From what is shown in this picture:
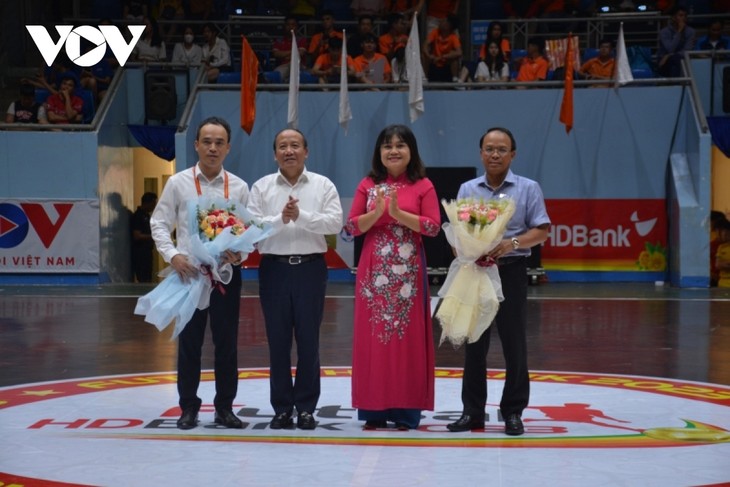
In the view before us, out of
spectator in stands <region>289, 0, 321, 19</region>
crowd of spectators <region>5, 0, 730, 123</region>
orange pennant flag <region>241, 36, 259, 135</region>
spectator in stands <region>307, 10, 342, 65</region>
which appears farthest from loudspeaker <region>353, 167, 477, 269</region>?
spectator in stands <region>289, 0, 321, 19</region>

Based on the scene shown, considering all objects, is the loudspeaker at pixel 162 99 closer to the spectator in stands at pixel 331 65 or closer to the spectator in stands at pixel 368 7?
the spectator in stands at pixel 331 65

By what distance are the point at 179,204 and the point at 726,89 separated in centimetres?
1210

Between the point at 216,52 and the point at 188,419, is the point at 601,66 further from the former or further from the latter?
the point at 188,419

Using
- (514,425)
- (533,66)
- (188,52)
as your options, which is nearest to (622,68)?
(533,66)

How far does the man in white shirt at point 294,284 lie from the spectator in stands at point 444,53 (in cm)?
1112

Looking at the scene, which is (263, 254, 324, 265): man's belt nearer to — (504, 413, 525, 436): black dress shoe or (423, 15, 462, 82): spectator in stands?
(504, 413, 525, 436): black dress shoe

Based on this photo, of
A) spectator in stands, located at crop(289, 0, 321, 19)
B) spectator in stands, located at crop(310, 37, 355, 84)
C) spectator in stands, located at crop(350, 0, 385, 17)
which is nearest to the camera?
spectator in stands, located at crop(310, 37, 355, 84)

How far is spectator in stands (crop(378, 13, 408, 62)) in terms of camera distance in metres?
17.8

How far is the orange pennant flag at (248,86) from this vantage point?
54.8 feet

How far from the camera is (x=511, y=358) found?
20.9 feet

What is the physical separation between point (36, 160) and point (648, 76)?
31.0 ft

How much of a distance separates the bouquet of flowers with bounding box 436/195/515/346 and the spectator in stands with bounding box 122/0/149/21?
1378 cm

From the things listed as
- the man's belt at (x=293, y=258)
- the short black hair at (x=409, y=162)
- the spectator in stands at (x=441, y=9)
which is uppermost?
the spectator in stands at (x=441, y=9)

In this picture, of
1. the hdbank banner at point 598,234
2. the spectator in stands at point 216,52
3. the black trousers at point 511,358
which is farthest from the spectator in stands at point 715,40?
the black trousers at point 511,358
